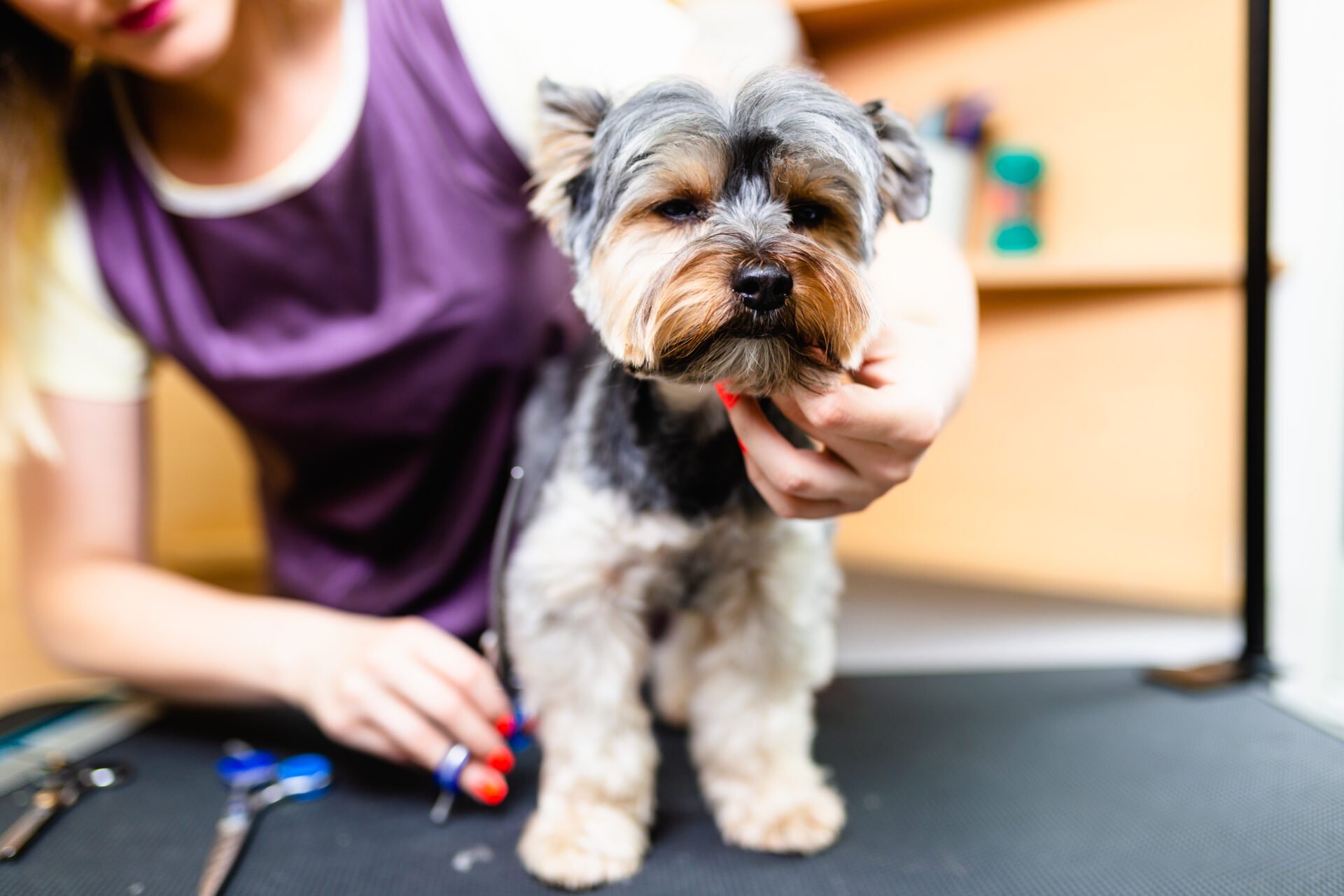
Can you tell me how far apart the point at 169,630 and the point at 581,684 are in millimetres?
487

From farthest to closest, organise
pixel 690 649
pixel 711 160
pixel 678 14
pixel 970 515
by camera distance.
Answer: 1. pixel 970 515
2. pixel 690 649
3. pixel 678 14
4. pixel 711 160

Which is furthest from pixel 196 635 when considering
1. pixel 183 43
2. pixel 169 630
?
pixel 183 43

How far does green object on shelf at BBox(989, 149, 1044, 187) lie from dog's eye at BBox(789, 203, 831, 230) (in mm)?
678

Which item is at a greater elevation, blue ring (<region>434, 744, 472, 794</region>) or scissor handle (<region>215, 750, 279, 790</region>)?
blue ring (<region>434, 744, 472, 794</region>)

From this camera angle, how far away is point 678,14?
2.74 ft

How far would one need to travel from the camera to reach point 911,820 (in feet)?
2.74

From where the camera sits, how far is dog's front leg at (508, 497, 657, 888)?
793 mm

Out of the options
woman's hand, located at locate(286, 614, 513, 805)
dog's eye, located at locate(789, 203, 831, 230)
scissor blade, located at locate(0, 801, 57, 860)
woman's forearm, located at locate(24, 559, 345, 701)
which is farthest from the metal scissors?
dog's eye, located at locate(789, 203, 831, 230)

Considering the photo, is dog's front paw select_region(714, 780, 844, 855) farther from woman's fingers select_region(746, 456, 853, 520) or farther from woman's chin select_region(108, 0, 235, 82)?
woman's chin select_region(108, 0, 235, 82)

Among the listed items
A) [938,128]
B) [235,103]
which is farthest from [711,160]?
[938,128]

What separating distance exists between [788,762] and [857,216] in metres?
0.53

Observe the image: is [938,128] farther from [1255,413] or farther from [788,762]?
[788,762]

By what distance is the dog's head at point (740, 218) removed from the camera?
0.60 metres

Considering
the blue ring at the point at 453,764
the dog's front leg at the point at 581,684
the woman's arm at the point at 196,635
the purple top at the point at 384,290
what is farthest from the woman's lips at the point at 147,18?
the blue ring at the point at 453,764
